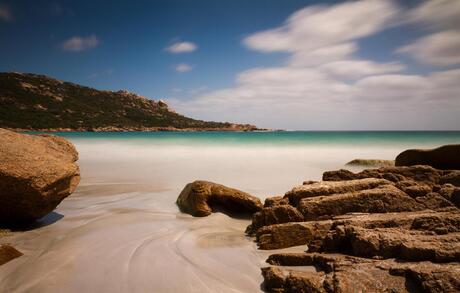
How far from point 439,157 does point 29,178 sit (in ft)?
33.9

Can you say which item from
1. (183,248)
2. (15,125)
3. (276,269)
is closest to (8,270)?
(183,248)

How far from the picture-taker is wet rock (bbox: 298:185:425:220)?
17.9 ft

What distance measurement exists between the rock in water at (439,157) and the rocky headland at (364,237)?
6.34 feet

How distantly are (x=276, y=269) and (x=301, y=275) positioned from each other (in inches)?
18.1

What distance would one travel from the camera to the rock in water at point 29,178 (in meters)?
5.32

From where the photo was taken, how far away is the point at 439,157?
29.0 feet

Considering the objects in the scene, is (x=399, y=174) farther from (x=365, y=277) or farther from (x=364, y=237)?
(x=365, y=277)

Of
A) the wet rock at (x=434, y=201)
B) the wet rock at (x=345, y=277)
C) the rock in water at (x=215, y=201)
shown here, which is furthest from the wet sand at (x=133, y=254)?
the wet rock at (x=434, y=201)

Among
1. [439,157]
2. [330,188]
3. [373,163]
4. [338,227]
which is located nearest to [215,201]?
[330,188]

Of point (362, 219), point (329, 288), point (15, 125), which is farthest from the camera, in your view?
point (15, 125)

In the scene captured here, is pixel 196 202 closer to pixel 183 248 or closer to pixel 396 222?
pixel 183 248

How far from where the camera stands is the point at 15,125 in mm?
61312

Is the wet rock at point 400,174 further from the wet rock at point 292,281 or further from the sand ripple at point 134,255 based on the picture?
the wet rock at point 292,281

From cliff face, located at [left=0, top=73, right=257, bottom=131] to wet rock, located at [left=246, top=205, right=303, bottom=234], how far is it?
6916 centimetres
